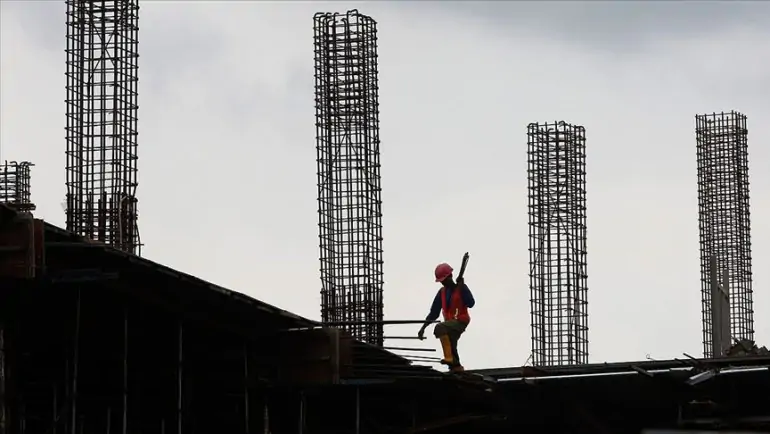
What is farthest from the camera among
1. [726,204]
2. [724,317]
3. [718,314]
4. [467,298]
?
[726,204]

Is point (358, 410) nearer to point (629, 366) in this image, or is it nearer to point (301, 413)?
point (301, 413)

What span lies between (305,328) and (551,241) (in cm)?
2164

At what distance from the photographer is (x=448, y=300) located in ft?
81.2

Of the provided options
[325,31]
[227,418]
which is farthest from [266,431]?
[325,31]

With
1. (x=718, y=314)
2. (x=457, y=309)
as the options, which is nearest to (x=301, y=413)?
(x=457, y=309)

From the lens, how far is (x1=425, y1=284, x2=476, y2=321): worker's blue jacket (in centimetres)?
2461

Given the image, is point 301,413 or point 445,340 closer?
point 445,340

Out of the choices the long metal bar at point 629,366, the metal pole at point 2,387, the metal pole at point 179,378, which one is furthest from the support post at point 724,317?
the metal pole at point 2,387

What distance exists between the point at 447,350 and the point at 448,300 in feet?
2.63

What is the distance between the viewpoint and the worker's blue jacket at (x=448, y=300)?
2461 cm

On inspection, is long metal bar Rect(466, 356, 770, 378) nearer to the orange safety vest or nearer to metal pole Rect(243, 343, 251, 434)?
the orange safety vest

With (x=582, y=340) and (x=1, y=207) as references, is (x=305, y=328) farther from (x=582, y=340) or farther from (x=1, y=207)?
(x=582, y=340)

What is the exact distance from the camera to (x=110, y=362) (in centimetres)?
2647

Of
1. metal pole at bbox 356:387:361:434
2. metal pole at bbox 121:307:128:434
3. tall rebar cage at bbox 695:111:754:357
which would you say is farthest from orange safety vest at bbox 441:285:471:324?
tall rebar cage at bbox 695:111:754:357
